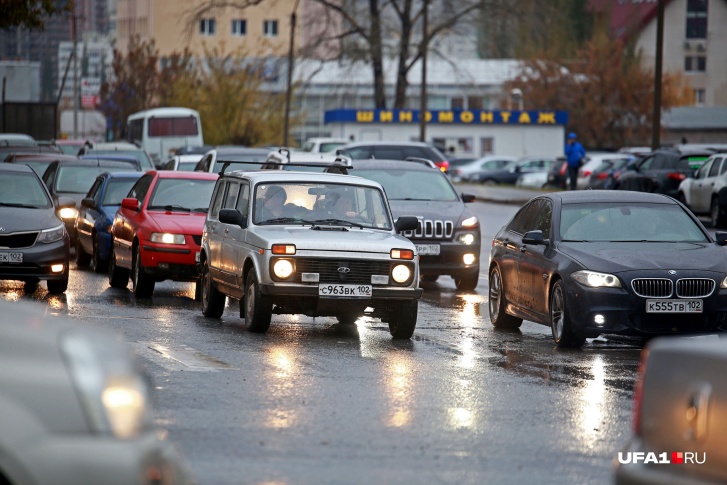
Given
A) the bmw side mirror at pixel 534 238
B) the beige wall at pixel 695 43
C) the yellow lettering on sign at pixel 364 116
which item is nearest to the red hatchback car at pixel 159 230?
the bmw side mirror at pixel 534 238

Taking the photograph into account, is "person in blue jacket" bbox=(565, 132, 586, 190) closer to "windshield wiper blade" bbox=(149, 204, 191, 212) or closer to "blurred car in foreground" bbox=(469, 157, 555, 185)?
"blurred car in foreground" bbox=(469, 157, 555, 185)

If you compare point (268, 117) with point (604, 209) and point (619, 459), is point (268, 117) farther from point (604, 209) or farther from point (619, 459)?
point (619, 459)

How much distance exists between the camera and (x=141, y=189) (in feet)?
64.2

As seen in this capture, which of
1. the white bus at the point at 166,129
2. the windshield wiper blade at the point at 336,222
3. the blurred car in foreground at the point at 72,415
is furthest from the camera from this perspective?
the white bus at the point at 166,129

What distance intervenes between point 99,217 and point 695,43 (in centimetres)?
9534

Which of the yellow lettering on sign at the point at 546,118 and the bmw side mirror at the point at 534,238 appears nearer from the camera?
the bmw side mirror at the point at 534,238

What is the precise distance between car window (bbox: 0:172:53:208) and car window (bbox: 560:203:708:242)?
733 centimetres

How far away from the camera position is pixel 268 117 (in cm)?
8188

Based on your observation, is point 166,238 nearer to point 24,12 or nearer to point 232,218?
point 232,218

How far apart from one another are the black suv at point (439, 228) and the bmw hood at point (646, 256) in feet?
19.1

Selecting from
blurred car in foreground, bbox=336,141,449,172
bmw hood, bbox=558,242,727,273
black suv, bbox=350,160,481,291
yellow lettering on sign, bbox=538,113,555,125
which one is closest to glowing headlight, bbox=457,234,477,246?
black suv, bbox=350,160,481,291

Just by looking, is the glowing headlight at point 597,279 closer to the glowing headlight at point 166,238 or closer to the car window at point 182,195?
the glowing headlight at point 166,238

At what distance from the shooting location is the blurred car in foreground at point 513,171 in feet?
209

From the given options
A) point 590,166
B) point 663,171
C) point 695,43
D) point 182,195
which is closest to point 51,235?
point 182,195
